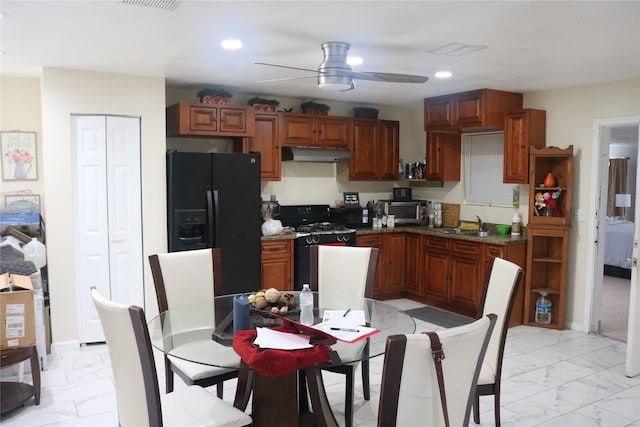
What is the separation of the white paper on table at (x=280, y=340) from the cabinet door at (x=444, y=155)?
435cm

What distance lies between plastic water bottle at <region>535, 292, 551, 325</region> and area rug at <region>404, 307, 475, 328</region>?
0.67 m

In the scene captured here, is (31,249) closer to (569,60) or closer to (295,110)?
(295,110)

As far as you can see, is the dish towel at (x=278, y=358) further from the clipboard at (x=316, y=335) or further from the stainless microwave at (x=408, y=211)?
the stainless microwave at (x=408, y=211)

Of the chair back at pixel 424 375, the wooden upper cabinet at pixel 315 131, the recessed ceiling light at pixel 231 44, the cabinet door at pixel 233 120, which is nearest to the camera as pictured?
the chair back at pixel 424 375

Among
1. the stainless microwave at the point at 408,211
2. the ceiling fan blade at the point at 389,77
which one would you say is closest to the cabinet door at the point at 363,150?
the stainless microwave at the point at 408,211

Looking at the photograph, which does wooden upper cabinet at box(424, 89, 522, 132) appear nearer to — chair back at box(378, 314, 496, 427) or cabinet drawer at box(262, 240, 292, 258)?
→ cabinet drawer at box(262, 240, 292, 258)

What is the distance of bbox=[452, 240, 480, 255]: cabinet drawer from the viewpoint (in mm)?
5353

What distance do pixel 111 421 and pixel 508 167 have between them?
432 cm

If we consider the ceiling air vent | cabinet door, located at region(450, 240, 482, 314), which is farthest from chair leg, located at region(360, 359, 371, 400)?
the ceiling air vent

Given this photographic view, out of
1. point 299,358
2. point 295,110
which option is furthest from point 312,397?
point 295,110

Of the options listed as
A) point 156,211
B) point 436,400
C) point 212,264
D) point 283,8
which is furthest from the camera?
point 156,211

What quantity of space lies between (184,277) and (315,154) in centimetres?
275

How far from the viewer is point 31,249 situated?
14.2 feet

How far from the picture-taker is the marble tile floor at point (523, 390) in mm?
3258
